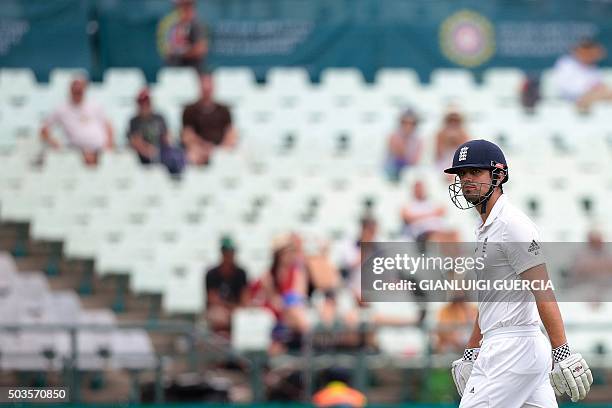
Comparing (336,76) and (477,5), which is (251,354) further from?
(477,5)

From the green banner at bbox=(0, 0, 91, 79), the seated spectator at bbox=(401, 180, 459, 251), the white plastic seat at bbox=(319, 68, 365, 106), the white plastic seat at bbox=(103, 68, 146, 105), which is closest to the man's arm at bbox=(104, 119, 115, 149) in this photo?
the white plastic seat at bbox=(103, 68, 146, 105)

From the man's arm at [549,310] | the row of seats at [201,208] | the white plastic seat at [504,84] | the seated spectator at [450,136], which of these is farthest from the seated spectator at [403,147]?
the man's arm at [549,310]

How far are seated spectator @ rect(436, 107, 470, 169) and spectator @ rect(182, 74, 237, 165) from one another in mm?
2291

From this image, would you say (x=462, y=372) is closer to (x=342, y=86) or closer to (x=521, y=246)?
(x=521, y=246)

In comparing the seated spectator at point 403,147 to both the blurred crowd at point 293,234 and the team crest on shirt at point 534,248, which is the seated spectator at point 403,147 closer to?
the blurred crowd at point 293,234

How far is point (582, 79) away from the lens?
56.1 feet

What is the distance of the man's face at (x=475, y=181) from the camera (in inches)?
253

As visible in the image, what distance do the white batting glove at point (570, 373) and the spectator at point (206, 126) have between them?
922cm

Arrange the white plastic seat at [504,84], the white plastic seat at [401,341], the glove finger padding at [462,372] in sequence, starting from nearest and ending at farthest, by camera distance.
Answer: the glove finger padding at [462,372] → the white plastic seat at [401,341] → the white plastic seat at [504,84]

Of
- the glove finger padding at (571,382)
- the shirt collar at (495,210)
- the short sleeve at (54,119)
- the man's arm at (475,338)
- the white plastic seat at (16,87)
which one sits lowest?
the glove finger padding at (571,382)

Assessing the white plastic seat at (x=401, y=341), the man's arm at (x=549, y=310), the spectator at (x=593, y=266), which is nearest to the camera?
the man's arm at (x=549, y=310)

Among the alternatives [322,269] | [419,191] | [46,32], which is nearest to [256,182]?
[419,191]

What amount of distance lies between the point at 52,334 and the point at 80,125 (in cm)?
358

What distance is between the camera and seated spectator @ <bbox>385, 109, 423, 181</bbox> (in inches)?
587
